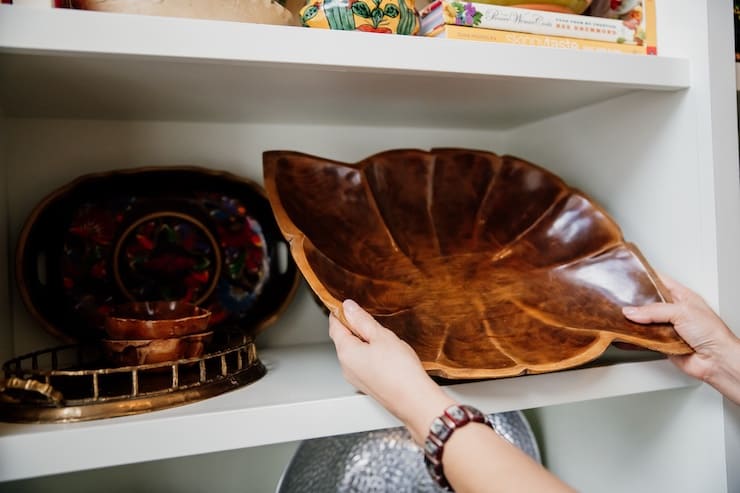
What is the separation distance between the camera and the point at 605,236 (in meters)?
0.80

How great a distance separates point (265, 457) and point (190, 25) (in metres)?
0.74

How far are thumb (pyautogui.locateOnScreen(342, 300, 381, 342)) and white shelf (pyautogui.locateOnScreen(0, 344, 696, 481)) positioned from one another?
0.28ft

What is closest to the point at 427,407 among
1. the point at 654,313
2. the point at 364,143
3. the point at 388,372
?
the point at 388,372

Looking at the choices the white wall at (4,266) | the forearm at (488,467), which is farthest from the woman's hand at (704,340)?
the white wall at (4,266)

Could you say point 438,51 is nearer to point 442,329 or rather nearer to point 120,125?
point 442,329

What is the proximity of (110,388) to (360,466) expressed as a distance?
0.44 meters

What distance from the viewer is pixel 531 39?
0.73m

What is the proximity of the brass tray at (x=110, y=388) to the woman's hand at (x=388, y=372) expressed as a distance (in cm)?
17

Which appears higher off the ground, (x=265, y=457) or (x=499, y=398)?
(x=499, y=398)

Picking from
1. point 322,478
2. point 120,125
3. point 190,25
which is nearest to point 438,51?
point 190,25

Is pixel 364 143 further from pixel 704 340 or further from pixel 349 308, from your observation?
pixel 704 340

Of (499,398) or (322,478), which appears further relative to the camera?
(322,478)

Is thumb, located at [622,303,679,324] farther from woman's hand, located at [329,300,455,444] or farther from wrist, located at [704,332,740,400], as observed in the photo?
woman's hand, located at [329,300,455,444]

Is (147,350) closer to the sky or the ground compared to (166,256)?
closer to the ground
